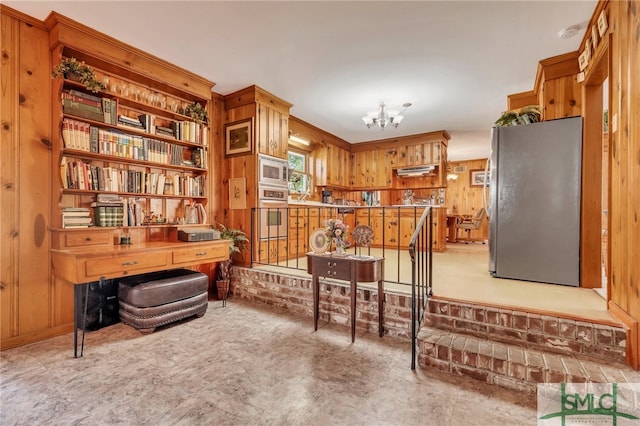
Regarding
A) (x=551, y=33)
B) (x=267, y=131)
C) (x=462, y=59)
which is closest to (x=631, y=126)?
(x=551, y=33)

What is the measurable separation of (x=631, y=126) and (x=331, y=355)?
2.64 meters

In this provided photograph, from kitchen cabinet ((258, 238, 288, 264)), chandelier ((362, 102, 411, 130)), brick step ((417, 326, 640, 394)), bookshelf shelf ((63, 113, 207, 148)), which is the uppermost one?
chandelier ((362, 102, 411, 130))

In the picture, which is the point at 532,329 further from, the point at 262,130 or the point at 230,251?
the point at 262,130

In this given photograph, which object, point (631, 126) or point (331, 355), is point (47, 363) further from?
point (631, 126)

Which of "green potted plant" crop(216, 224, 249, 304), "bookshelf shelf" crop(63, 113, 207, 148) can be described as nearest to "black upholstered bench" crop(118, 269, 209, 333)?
"green potted plant" crop(216, 224, 249, 304)

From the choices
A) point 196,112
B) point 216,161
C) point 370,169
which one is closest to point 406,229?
point 370,169

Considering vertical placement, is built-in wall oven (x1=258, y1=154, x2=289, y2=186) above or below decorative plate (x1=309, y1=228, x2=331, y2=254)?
above

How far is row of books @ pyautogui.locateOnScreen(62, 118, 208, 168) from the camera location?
8.41 ft

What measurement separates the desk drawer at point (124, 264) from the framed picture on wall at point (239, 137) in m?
1.85

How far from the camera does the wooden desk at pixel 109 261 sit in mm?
2275

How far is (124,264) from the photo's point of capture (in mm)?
2492

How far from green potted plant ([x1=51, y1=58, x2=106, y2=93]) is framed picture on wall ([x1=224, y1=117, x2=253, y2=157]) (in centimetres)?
165

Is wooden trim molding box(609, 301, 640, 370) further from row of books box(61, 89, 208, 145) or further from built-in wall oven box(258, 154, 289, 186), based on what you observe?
row of books box(61, 89, 208, 145)

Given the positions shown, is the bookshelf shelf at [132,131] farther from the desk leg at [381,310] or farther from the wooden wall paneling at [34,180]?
the desk leg at [381,310]
